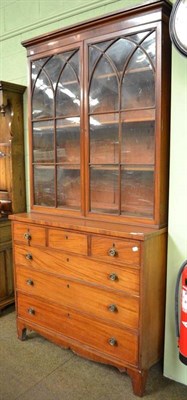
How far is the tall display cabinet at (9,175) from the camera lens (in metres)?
2.85

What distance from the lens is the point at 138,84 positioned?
1.89 metres

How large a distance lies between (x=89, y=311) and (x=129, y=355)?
0.35 m

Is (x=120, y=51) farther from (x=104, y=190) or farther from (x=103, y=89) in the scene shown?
(x=104, y=190)

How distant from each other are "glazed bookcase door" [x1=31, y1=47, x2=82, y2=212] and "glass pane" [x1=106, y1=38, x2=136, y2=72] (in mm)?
249

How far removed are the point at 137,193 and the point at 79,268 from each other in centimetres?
61

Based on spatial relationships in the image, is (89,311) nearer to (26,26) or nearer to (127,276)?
(127,276)

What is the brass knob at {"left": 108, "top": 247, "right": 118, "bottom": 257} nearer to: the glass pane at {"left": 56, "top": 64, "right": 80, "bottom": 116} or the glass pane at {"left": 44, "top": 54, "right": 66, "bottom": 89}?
the glass pane at {"left": 56, "top": 64, "right": 80, "bottom": 116}

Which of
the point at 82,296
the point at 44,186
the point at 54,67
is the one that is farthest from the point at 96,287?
the point at 54,67

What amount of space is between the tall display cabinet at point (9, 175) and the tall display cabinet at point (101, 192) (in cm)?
50

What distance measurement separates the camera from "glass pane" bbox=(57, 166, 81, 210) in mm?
2244

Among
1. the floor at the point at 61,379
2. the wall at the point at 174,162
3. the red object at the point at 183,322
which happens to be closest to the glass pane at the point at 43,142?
the wall at the point at 174,162

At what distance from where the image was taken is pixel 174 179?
185 cm

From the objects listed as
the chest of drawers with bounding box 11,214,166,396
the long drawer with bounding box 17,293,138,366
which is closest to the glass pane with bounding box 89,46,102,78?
the chest of drawers with bounding box 11,214,166,396

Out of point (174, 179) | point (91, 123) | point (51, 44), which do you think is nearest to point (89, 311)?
point (174, 179)
